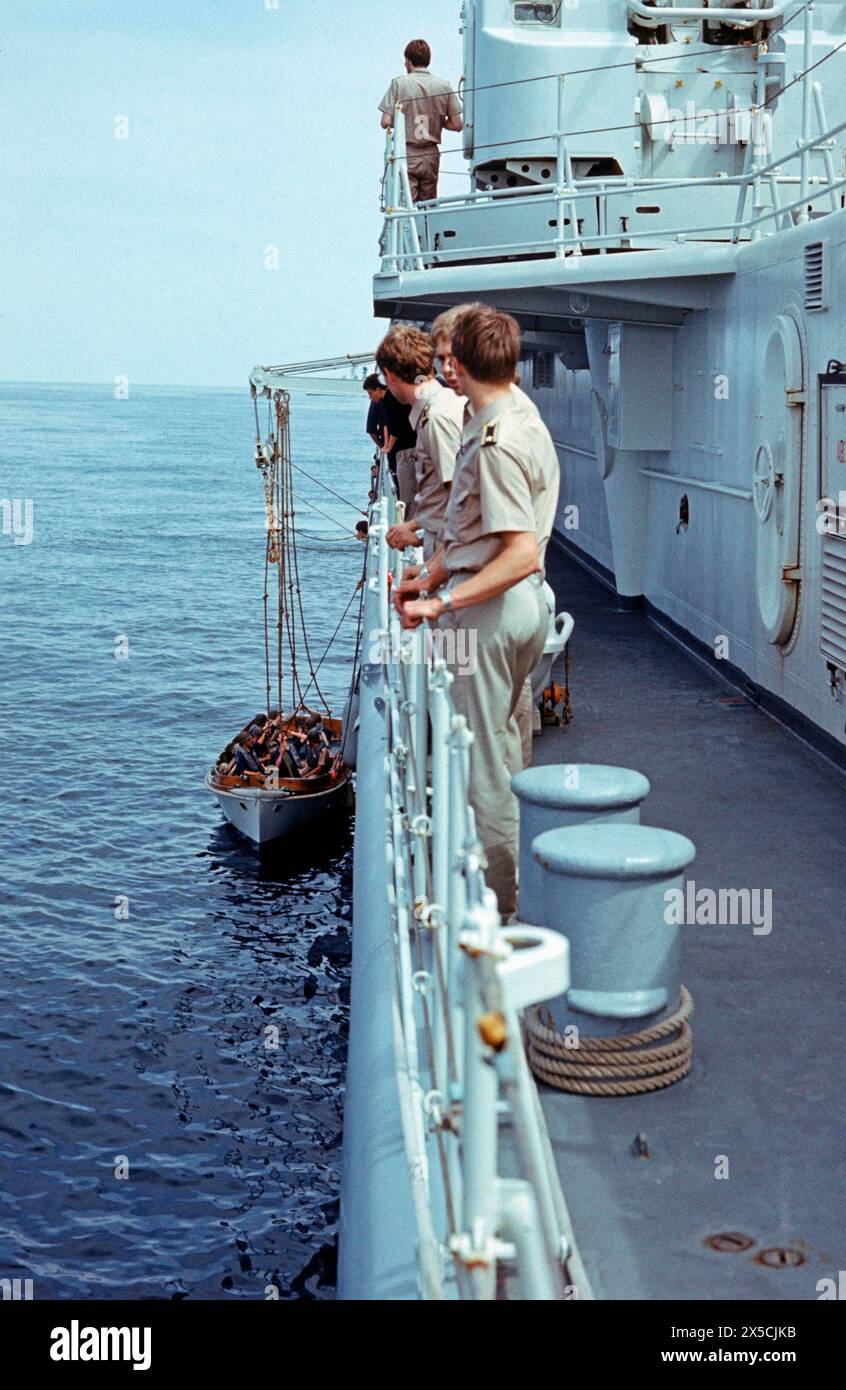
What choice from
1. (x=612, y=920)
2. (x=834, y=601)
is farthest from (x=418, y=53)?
(x=612, y=920)

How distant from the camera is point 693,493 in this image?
11047 mm

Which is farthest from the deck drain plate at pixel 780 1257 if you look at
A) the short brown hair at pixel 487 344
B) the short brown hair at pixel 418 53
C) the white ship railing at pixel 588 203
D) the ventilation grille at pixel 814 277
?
the short brown hair at pixel 418 53

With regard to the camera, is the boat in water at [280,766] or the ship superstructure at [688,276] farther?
the boat in water at [280,766]

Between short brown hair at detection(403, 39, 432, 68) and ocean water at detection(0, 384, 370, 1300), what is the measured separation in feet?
24.6

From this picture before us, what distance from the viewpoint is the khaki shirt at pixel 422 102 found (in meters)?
12.8

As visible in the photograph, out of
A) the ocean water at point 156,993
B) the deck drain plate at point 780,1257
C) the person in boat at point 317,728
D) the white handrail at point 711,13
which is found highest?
the white handrail at point 711,13

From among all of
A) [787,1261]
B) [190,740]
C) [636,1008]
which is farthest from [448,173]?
[787,1261]

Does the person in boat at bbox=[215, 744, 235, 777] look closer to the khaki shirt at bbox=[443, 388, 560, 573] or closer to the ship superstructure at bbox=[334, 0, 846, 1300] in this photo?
the ship superstructure at bbox=[334, 0, 846, 1300]

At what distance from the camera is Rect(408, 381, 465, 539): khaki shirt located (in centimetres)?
555

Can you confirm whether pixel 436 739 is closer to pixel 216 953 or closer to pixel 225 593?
pixel 216 953

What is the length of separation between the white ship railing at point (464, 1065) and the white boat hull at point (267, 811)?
10587 mm

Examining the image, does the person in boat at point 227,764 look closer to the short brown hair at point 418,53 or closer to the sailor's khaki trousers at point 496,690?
the short brown hair at point 418,53

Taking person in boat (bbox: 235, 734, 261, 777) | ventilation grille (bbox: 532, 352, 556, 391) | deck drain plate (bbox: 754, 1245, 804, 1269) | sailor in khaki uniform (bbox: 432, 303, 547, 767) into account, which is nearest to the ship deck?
deck drain plate (bbox: 754, 1245, 804, 1269)

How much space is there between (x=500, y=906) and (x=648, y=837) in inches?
28.2
